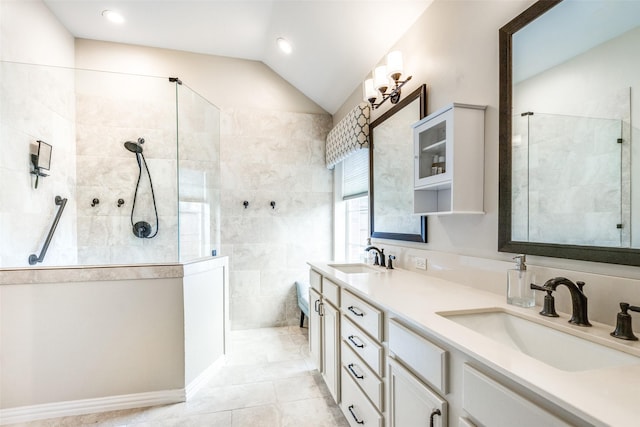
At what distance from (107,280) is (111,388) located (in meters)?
0.76

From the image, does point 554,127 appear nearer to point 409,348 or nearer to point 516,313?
point 516,313

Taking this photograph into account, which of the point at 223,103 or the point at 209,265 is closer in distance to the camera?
the point at 209,265

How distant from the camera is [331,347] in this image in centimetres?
209

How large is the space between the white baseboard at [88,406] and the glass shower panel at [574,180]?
2.51m

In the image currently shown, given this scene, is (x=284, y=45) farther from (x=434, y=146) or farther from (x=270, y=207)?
(x=434, y=146)

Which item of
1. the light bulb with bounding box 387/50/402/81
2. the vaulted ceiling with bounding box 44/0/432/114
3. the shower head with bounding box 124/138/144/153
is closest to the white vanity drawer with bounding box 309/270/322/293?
the light bulb with bounding box 387/50/402/81

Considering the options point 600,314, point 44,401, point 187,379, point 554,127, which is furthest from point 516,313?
point 44,401

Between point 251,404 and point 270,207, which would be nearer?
point 251,404

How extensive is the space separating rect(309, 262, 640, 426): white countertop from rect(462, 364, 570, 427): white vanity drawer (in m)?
0.05

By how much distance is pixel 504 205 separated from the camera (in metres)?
1.45

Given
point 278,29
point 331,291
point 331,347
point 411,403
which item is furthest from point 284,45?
point 411,403

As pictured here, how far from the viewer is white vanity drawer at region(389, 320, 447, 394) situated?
0.97m

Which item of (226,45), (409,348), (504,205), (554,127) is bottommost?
(409,348)

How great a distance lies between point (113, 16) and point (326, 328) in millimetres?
3531
